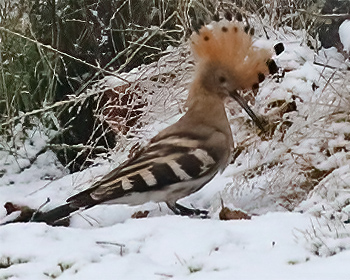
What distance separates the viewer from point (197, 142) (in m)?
2.45

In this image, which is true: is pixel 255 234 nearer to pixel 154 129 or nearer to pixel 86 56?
pixel 154 129

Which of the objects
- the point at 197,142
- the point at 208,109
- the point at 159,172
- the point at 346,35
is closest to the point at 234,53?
the point at 208,109

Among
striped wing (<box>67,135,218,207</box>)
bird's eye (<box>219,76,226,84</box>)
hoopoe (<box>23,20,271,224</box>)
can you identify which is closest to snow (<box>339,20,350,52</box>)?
hoopoe (<box>23,20,271,224</box>)

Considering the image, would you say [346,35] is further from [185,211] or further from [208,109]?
[185,211]

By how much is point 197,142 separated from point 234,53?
35cm

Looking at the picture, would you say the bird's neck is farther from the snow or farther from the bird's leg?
the snow

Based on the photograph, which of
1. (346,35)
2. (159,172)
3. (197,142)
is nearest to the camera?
(159,172)

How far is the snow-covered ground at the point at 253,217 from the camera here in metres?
1.90

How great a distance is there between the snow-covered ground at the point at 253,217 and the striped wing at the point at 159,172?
0.11 metres

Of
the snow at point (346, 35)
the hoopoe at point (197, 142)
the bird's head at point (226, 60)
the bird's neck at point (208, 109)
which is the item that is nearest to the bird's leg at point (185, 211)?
the hoopoe at point (197, 142)

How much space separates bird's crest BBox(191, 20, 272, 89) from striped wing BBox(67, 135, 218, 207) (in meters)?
0.29

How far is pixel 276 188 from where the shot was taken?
282 cm

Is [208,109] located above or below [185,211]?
above

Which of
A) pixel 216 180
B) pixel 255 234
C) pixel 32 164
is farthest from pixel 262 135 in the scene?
pixel 32 164
